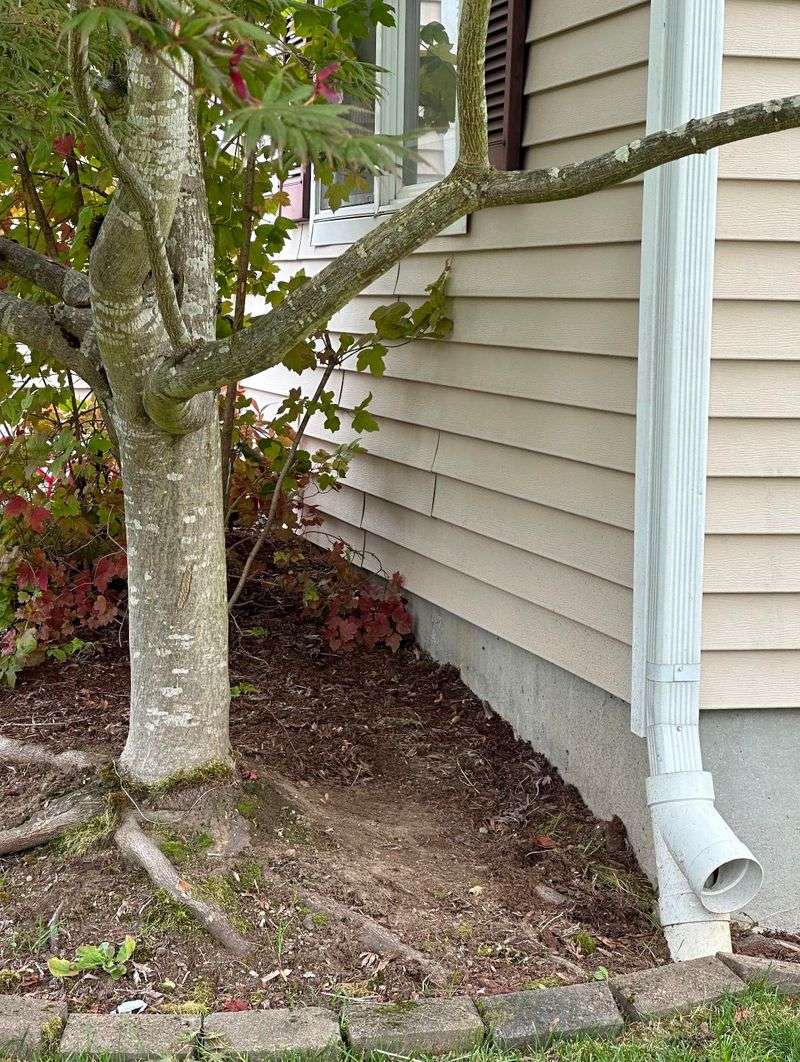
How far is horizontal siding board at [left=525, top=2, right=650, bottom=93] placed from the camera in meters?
3.45

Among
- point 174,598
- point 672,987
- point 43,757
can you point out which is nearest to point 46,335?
point 174,598

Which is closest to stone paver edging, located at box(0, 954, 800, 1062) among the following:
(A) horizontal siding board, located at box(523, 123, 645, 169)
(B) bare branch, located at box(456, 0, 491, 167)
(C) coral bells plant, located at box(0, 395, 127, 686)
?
(B) bare branch, located at box(456, 0, 491, 167)

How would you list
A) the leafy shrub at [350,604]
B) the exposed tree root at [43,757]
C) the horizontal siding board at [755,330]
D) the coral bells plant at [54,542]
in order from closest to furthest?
the horizontal siding board at [755,330]
the exposed tree root at [43,757]
the coral bells plant at [54,542]
the leafy shrub at [350,604]

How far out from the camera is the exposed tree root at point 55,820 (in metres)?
3.43

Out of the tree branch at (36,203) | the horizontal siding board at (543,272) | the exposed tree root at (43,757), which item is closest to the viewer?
the horizontal siding board at (543,272)

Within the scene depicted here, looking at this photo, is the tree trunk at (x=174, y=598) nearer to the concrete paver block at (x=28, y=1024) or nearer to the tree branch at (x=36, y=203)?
the concrete paver block at (x=28, y=1024)

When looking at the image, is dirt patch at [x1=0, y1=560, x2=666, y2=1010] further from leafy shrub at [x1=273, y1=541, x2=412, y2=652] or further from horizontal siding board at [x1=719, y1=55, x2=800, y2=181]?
horizontal siding board at [x1=719, y1=55, x2=800, y2=181]

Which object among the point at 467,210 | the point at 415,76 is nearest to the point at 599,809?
the point at 467,210

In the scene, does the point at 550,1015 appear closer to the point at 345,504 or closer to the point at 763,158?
the point at 763,158

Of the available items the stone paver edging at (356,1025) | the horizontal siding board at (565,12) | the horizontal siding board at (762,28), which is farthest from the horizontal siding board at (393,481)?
the stone paver edging at (356,1025)

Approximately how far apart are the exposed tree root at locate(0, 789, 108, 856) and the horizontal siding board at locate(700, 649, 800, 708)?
5.85ft

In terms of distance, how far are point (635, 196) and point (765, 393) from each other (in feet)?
2.23

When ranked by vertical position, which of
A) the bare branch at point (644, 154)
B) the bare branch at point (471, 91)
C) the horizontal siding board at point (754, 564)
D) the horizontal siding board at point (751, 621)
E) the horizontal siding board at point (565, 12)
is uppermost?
the horizontal siding board at point (565, 12)

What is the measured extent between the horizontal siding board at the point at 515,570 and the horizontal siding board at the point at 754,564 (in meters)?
0.30
